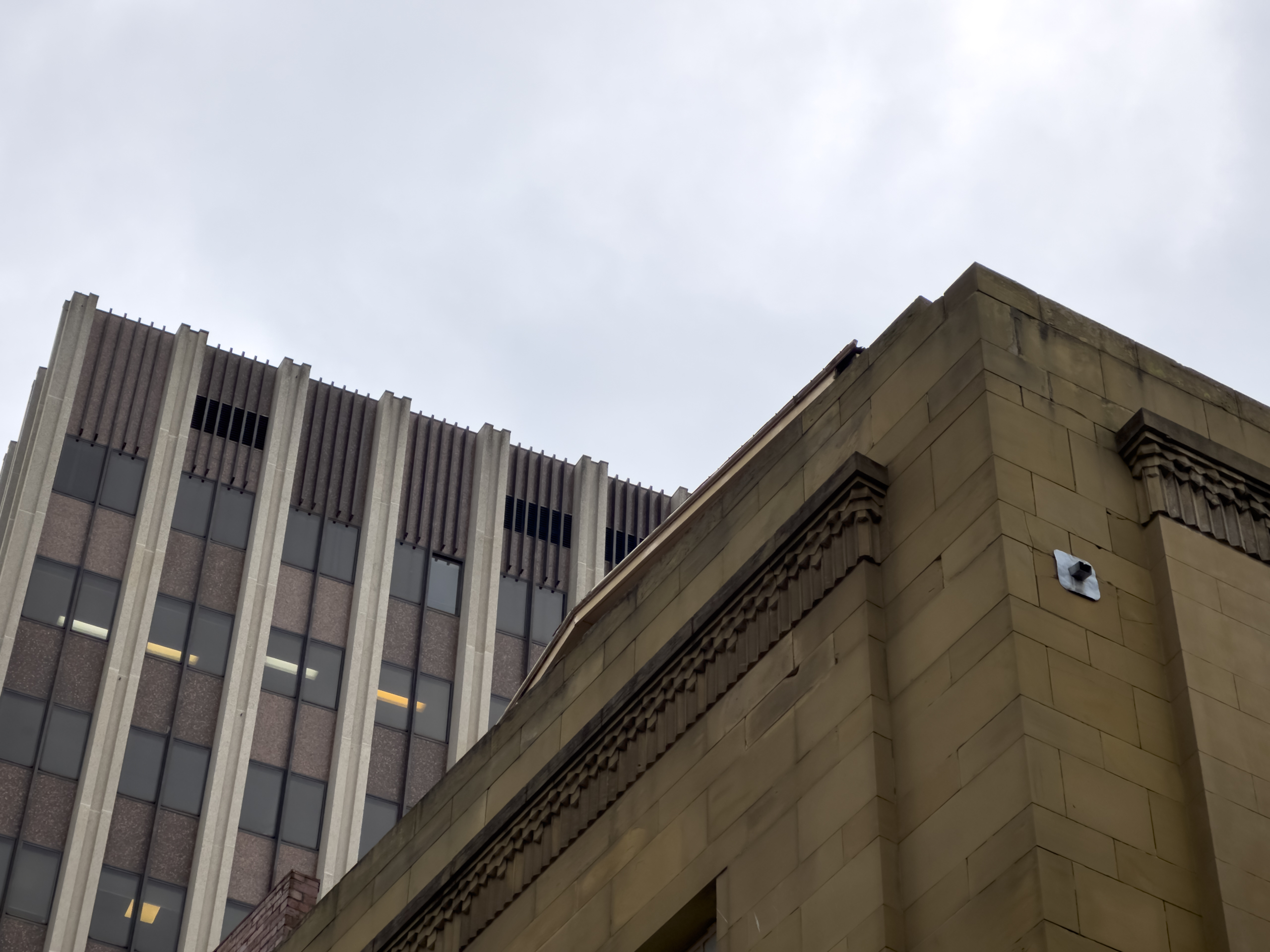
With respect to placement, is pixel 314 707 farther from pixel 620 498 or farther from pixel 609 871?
pixel 609 871

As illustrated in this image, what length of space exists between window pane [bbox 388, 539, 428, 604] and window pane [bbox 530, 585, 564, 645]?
3.94m

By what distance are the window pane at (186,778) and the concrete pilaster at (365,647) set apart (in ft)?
12.4

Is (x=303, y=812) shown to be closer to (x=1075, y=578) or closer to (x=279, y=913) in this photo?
(x=279, y=913)

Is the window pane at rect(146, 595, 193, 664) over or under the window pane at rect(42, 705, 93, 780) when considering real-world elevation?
over

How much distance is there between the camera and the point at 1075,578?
14.4 meters

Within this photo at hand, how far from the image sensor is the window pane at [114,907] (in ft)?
178

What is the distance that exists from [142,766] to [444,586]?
41.2ft

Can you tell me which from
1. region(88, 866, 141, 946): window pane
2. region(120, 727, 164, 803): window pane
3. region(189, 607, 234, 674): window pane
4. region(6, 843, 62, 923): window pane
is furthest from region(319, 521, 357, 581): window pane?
region(6, 843, 62, 923): window pane

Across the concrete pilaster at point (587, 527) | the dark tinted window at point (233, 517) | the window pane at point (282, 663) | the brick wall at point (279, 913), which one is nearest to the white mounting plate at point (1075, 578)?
the brick wall at point (279, 913)

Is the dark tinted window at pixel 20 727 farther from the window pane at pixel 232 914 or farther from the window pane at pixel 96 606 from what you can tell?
the window pane at pixel 232 914

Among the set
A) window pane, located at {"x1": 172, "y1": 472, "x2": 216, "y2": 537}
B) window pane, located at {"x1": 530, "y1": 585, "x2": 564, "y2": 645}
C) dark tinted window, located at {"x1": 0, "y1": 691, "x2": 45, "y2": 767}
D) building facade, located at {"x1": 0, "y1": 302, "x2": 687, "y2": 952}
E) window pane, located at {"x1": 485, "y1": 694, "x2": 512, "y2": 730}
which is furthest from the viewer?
window pane, located at {"x1": 530, "y1": 585, "x2": 564, "y2": 645}

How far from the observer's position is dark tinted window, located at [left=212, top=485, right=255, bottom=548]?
6322 cm

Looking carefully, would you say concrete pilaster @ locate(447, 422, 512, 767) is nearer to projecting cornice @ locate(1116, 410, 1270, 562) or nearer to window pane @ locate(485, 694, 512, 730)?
window pane @ locate(485, 694, 512, 730)

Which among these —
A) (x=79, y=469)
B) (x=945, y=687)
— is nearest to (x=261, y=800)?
(x=79, y=469)
